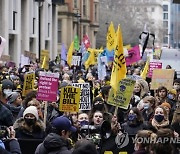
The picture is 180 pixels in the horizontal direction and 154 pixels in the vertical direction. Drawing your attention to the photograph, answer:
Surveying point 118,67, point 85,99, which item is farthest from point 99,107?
point 118,67

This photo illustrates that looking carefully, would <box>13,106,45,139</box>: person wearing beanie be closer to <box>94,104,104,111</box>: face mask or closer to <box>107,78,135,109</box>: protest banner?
<box>94,104,104,111</box>: face mask

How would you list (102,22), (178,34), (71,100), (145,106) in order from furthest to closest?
(178,34), (102,22), (145,106), (71,100)

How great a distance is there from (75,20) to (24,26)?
92.5 ft

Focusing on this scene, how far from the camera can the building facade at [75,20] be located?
68188mm

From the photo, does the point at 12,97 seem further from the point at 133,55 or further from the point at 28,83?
the point at 133,55

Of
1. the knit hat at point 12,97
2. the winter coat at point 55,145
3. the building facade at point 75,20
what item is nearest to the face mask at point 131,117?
the knit hat at point 12,97

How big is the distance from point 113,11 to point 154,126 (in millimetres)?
95467

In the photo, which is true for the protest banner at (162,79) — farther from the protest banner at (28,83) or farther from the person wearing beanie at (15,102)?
the person wearing beanie at (15,102)

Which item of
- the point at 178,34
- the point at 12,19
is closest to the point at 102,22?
Answer: the point at 12,19

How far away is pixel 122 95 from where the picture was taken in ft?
42.7

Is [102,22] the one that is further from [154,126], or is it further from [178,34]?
[154,126]

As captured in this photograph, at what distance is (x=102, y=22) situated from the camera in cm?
9925

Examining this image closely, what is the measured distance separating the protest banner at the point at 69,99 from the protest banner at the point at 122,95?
24.4 inches

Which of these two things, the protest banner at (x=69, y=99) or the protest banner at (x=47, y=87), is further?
the protest banner at (x=47, y=87)
